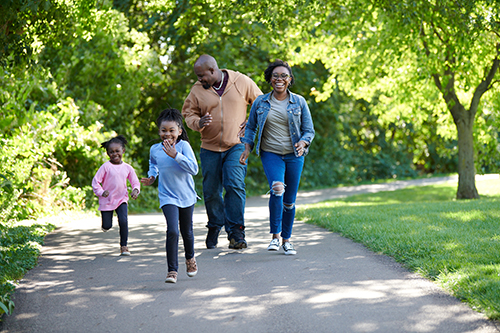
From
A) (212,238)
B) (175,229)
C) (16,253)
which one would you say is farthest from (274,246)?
(16,253)

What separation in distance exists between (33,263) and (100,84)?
8.40 metres

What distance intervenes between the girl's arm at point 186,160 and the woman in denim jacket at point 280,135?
109 cm

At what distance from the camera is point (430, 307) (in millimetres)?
3914

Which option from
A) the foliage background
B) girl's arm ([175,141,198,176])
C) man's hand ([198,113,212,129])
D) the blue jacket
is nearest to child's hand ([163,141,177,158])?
girl's arm ([175,141,198,176])

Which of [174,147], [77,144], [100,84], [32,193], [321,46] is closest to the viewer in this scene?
[174,147]

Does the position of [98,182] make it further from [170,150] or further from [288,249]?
[288,249]

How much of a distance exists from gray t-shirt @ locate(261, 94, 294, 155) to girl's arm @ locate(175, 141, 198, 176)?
1183 mm

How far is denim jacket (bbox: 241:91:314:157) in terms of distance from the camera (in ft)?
19.4

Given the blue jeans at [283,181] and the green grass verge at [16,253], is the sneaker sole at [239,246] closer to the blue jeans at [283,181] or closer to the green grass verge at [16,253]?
Answer: the blue jeans at [283,181]

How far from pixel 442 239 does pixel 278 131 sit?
230 centimetres

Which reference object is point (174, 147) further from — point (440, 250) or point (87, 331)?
point (440, 250)

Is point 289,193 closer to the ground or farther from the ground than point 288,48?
closer to the ground

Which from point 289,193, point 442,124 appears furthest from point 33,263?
point 442,124

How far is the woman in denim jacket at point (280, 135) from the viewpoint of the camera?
592cm
